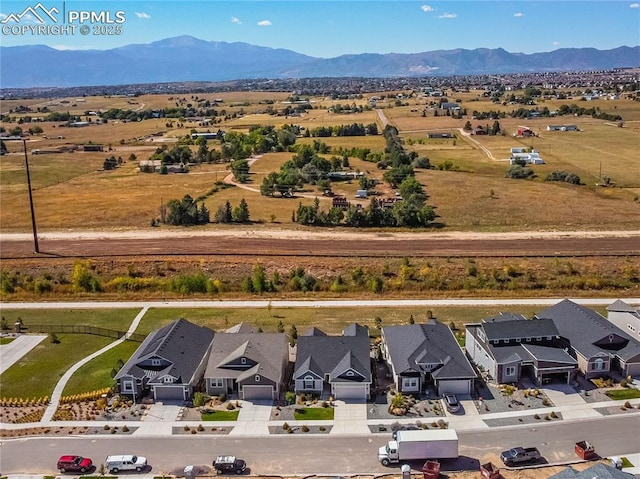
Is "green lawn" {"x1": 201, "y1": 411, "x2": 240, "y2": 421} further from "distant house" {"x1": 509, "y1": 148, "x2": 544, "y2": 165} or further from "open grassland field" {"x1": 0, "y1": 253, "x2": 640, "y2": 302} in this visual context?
"distant house" {"x1": 509, "y1": 148, "x2": 544, "y2": 165}

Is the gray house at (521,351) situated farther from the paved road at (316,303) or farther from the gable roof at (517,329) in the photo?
the paved road at (316,303)

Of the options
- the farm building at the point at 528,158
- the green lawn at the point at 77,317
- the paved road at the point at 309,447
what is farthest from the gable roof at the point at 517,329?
the farm building at the point at 528,158

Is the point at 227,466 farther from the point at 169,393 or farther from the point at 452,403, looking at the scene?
the point at 452,403

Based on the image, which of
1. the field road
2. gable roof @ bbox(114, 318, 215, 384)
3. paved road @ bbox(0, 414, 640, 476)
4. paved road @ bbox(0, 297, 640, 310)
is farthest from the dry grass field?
paved road @ bbox(0, 414, 640, 476)

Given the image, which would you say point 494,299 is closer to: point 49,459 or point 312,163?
point 49,459

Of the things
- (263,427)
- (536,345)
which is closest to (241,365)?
(263,427)

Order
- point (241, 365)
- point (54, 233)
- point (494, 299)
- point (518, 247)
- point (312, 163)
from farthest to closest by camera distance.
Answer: point (312, 163), point (54, 233), point (518, 247), point (494, 299), point (241, 365)

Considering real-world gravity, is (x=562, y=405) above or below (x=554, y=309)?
below
